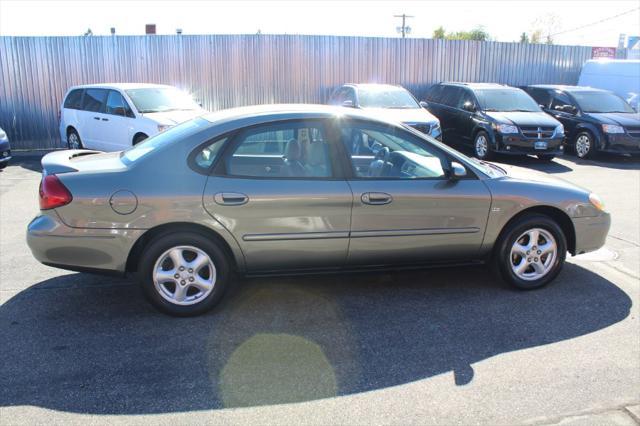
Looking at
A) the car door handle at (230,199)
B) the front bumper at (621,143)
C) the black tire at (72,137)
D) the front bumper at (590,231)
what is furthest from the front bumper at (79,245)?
the front bumper at (621,143)

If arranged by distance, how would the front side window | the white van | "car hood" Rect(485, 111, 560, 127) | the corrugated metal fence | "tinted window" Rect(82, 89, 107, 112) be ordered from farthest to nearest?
1. the white van
2. the corrugated metal fence
3. "car hood" Rect(485, 111, 560, 127)
4. "tinted window" Rect(82, 89, 107, 112)
5. the front side window

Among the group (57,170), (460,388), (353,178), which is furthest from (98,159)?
(460,388)

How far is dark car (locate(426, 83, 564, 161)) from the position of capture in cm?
1250

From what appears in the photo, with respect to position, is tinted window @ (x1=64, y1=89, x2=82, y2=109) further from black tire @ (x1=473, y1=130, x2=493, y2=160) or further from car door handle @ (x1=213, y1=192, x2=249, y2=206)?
car door handle @ (x1=213, y1=192, x2=249, y2=206)

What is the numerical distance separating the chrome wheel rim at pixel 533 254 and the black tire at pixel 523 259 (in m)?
0.02

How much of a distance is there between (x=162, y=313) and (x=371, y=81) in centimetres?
1433

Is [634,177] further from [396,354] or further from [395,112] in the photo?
[396,354]

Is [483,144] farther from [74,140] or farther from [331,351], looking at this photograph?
[331,351]

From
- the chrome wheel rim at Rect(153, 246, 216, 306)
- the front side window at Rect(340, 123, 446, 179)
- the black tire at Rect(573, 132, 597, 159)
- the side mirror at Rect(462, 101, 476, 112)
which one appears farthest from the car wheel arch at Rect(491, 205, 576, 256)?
the black tire at Rect(573, 132, 597, 159)

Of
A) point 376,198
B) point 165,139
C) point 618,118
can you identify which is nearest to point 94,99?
point 165,139

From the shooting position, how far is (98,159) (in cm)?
475

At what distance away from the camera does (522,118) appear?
12.8m

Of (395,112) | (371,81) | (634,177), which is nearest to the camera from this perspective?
(634,177)

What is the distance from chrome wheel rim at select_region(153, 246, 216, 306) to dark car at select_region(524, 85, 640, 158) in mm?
11833
